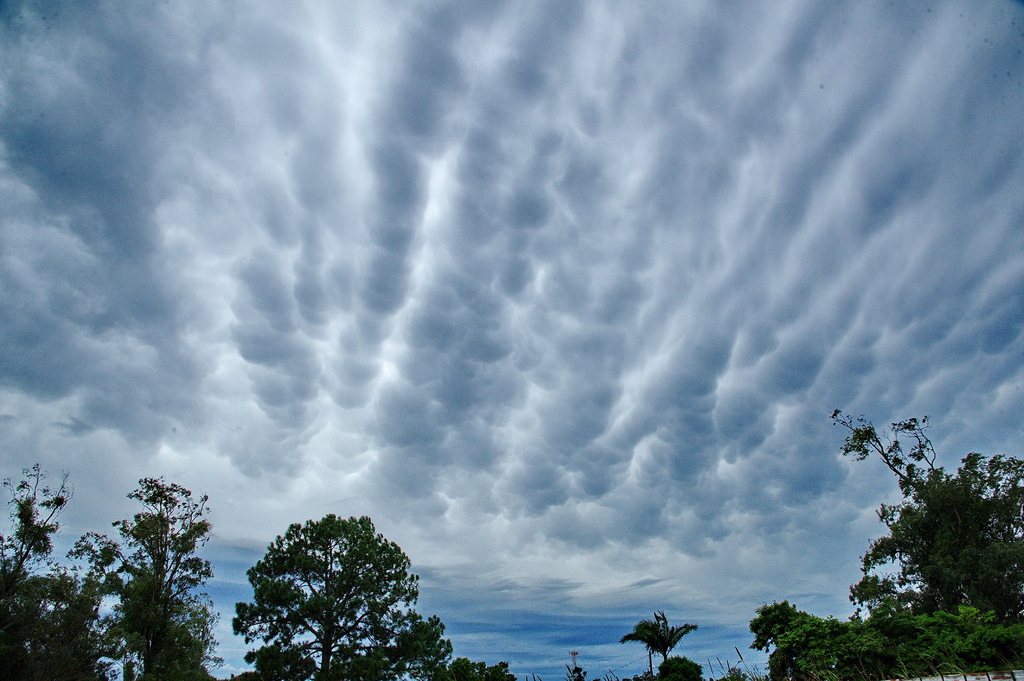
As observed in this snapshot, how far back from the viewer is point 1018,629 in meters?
19.4

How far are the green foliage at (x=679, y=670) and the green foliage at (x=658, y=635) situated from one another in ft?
19.9

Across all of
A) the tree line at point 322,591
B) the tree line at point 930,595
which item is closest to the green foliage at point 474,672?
the tree line at point 322,591

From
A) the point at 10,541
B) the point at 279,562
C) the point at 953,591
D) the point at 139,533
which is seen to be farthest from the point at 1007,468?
the point at 10,541

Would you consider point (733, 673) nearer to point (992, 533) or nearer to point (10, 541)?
point (992, 533)

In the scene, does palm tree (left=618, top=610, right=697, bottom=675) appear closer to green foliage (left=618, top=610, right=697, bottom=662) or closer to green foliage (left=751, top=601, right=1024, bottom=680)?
green foliage (left=618, top=610, right=697, bottom=662)

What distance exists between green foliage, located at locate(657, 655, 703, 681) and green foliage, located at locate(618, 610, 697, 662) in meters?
6.07

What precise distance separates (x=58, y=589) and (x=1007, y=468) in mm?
55380

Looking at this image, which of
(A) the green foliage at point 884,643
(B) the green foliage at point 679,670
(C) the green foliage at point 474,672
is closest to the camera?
(A) the green foliage at point 884,643

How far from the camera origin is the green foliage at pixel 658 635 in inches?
2002

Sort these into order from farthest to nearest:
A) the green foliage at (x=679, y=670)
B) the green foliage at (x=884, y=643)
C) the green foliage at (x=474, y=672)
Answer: the green foliage at (x=679, y=670), the green foliage at (x=474, y=672), the green foliage at (x=884, y=643)

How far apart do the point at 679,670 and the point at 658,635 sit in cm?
857

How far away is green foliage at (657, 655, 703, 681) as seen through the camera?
42.2 metres

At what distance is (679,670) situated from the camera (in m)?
43.1

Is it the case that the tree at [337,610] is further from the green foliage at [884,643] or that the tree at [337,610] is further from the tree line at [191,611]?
the green foliage at [884,643]
